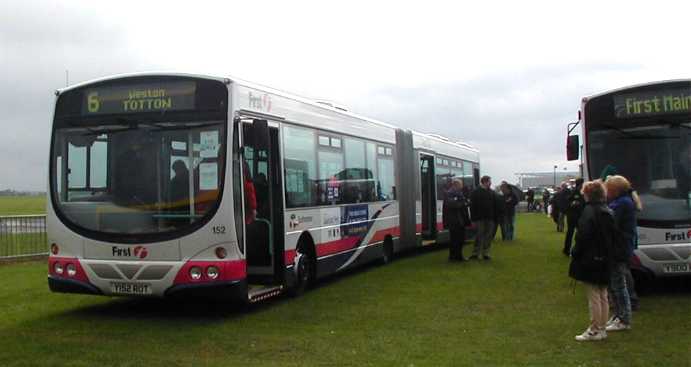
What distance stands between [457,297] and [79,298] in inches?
230

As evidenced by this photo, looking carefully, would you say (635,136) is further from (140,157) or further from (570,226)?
(140,157)

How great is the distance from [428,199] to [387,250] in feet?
12.8

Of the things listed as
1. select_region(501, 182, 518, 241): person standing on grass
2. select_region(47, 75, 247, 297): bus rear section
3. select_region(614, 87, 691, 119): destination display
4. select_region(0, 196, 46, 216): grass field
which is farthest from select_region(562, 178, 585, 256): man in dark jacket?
select_region(0, 196, 46, 216): grass field

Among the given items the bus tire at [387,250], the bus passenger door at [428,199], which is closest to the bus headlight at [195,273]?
the bus tire at [387,250]

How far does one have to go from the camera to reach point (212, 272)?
9.61 meters

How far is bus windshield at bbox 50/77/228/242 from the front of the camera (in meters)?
9.76

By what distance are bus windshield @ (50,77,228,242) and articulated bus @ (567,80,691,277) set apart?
589 cm

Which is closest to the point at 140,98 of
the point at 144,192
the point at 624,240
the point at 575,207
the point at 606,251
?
the point at 144,192

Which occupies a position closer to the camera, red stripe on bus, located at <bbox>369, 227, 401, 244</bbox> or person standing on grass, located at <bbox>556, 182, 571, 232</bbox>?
red stripe on bus, located at <bbox>369, 227, 401, 244</bbox>

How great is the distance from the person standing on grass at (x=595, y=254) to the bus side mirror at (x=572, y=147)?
13.6ft

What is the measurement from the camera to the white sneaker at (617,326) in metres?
9.10

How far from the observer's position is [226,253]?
9609 mm

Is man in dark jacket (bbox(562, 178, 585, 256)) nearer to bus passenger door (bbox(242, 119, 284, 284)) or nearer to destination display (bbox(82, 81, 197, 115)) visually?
bus passenger door (bbox(242, 119, 284, 284))

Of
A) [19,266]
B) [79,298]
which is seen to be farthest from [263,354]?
[19,266]
